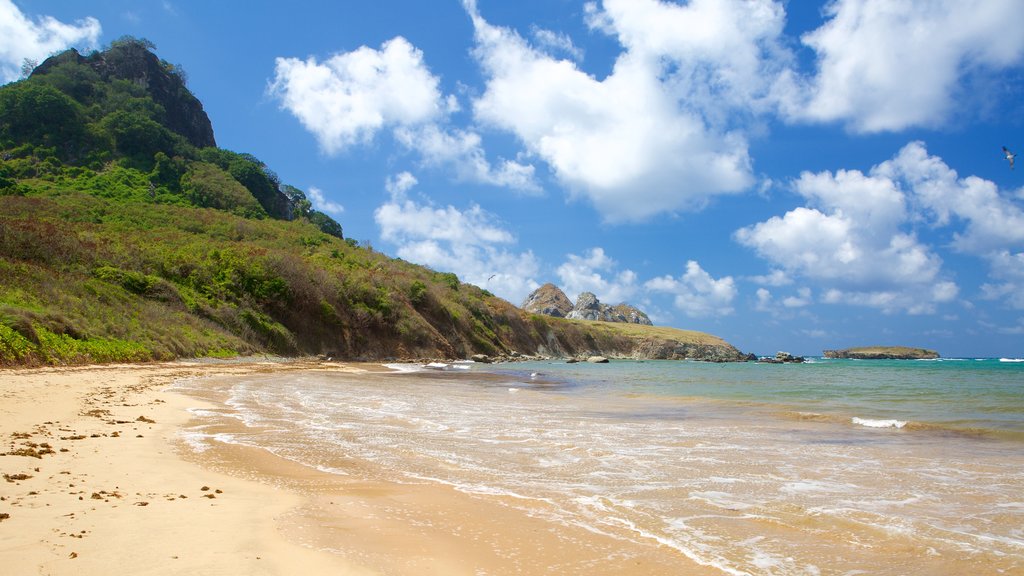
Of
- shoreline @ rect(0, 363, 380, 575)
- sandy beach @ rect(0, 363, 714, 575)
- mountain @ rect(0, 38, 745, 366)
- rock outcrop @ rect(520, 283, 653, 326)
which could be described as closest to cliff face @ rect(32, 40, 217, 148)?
mountain @ rect(0, 38, 745, 366)

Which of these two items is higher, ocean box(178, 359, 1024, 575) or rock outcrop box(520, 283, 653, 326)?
rock outcrop box(520, 283, 653, 326)

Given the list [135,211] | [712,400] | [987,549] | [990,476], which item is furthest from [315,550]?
[135,211]

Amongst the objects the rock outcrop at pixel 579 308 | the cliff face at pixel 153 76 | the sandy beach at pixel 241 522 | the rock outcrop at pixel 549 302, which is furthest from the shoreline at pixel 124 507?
the rock outcrop at pixel 549 302

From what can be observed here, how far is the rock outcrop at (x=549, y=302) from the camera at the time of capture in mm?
171613

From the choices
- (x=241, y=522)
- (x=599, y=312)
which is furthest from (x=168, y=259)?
(x=599, y=312)

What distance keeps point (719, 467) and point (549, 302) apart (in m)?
166

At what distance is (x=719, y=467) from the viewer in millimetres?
9008

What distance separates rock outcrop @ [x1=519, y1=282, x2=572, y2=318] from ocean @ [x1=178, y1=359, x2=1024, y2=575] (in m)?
153

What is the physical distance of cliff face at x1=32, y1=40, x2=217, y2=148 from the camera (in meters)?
92.7

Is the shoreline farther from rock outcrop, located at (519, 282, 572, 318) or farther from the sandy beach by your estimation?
rock outcrop, located at (519, 282, 572, 318)

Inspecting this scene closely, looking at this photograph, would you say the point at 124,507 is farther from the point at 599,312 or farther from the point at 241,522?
the point at 599,312

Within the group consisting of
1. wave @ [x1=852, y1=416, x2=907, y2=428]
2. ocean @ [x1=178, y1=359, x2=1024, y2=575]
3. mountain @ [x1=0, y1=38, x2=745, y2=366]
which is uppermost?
mountain @ [x1=0, y1=38, x2=745, y2=366]

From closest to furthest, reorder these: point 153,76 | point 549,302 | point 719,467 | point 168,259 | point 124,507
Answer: point 124,507
point 719,467
point 168,259
point 153,76
point 549,302

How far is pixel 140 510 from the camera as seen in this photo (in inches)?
205
